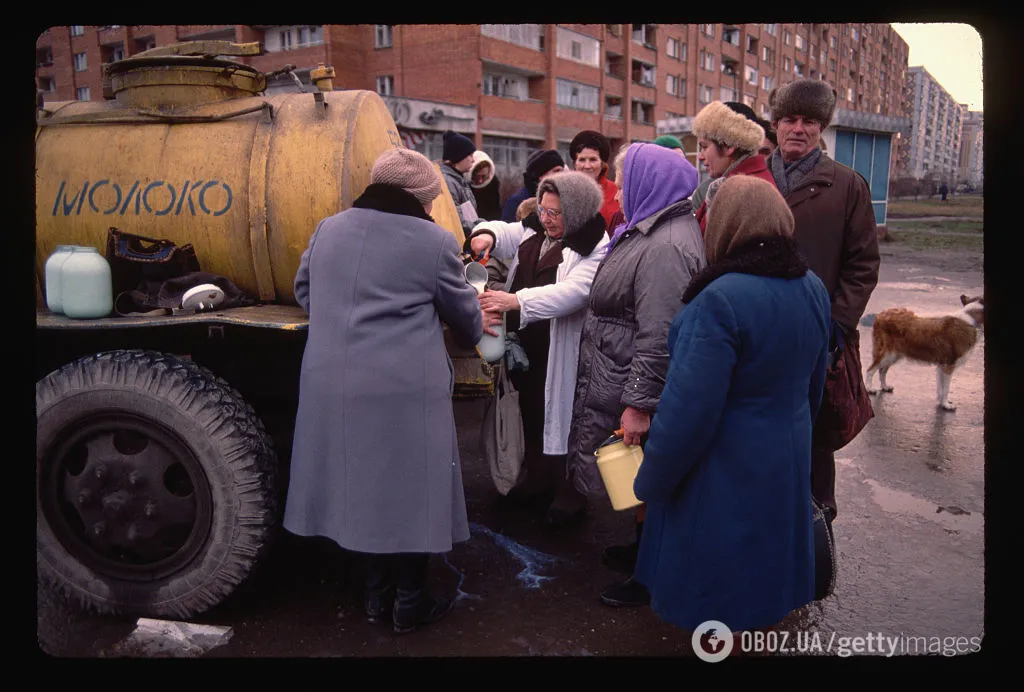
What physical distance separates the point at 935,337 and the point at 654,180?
168 inches

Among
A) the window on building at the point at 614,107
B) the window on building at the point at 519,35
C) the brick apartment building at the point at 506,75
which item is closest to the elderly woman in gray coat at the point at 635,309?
the brick apartment building at the point at 506,75

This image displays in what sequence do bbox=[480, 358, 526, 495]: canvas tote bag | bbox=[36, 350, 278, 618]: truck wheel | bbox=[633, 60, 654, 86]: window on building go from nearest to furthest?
bbox=[36, 350, 278, 618]: truck wheel, bbox=[480, 358, 526, 495]: canvas tote bag, bbox=[633, 60, 654, 86]: window on building

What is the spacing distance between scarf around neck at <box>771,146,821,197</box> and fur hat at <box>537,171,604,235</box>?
2.81 feet

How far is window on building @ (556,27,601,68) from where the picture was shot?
37.3 meters

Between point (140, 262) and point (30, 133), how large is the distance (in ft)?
2.26

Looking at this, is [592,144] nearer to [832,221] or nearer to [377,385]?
[832,221]

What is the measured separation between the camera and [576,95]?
38.8 meters

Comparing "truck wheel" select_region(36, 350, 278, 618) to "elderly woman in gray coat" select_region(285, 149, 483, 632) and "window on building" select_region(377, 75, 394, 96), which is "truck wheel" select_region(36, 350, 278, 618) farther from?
"window on building" select_region(377, 75, 394, 96)

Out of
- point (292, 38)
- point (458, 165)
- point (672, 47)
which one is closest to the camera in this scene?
point (458, 165)

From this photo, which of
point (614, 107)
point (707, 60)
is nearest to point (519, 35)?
point (614, 107)

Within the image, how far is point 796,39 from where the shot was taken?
2389 inches

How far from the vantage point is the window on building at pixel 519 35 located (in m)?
32.7

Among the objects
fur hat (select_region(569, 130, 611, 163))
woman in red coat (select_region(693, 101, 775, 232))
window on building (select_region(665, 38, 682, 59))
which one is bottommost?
woman in red coat (select_region(693, 101, 775, 232))

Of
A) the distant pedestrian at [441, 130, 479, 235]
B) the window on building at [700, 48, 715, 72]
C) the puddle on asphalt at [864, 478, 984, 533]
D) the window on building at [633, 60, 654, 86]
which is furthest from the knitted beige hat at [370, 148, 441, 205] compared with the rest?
the window on building at [700, 48, 715, 72]
